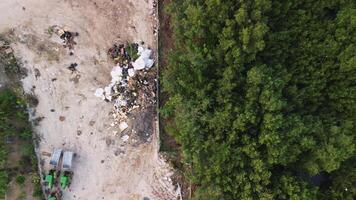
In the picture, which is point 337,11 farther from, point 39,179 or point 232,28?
point 39,179

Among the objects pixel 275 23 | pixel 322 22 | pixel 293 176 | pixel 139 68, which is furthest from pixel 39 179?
pixel 322 22

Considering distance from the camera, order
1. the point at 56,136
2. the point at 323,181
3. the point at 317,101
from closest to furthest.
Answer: the point at 317,101 < the point at 323,181 < the point at 56,136

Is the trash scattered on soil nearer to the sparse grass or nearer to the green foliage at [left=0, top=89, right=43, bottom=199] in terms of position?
the sparse grass

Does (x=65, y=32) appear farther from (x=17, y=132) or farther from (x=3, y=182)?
(x=3, y=182)

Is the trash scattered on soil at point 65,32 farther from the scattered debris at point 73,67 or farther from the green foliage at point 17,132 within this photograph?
the green foliage at point 17,132

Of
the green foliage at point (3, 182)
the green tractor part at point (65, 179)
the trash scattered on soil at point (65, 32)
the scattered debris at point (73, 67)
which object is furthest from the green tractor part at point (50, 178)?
the trash scattered on soil at point (65, 32)
